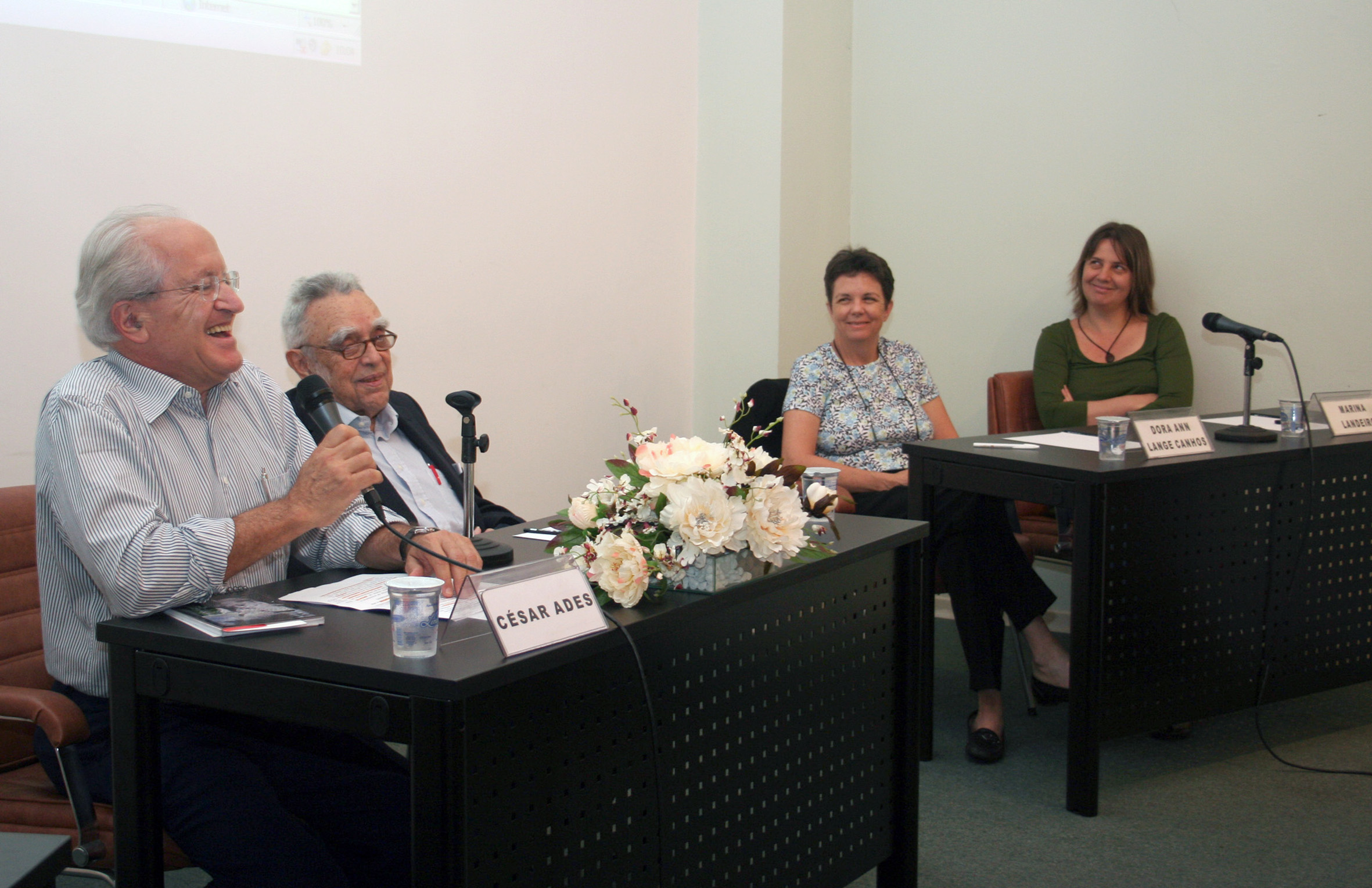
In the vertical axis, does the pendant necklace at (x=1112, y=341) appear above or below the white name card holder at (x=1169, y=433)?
above

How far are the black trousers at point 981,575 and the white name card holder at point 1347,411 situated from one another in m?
0.89

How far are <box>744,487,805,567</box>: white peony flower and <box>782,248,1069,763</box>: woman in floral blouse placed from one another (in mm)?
1491

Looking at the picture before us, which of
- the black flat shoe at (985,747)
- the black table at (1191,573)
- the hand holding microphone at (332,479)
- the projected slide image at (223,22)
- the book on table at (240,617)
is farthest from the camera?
the black flat shoe at (985,747)

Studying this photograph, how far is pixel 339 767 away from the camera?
5.70 ft

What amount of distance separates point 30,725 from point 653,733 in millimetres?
952

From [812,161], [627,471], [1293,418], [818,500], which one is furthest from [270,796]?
[812,161]

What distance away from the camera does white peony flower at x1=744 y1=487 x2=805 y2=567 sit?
1.56 metres

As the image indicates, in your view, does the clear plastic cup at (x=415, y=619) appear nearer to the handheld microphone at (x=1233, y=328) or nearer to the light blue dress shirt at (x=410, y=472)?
the light blue dress shirt at (x=410, y=472)

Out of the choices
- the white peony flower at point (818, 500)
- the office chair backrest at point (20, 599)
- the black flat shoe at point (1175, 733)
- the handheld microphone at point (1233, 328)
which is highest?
the handheld microphone at point (1233, 328)

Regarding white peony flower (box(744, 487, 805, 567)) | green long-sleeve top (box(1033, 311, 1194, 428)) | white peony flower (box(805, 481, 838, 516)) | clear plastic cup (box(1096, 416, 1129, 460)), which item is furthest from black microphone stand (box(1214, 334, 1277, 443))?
white peony flower (box(744, 487, 805, 567))

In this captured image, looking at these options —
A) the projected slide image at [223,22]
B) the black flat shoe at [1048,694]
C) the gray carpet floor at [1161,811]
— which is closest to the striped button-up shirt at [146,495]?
the gray carpet floor at [1161,811]

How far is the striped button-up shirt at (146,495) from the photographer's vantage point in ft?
5.04

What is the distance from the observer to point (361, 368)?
7.80ft

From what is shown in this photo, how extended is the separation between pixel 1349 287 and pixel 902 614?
8.25 feet
